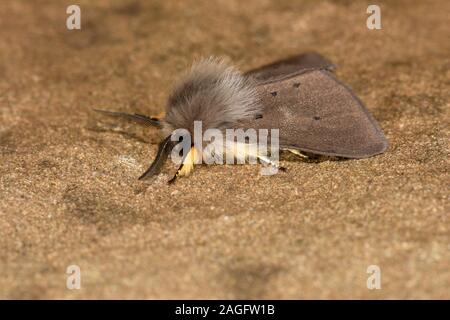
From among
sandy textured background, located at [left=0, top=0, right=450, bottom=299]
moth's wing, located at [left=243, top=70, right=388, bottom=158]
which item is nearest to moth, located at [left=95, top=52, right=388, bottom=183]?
moth's wing, located at [left=243, top=70, right=388, bottom=158]

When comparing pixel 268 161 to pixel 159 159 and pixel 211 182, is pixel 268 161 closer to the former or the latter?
pixel 211 182

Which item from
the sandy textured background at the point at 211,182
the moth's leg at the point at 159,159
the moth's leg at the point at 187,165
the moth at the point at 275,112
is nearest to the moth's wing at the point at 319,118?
the moth at the point at 275,112

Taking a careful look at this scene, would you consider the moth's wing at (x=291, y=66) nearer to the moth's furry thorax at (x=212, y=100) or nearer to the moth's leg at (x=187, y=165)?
the moth's furry thorax at (x=212, y=100)

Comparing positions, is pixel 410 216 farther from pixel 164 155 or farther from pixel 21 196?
pixel 21 196

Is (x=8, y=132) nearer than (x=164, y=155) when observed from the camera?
No

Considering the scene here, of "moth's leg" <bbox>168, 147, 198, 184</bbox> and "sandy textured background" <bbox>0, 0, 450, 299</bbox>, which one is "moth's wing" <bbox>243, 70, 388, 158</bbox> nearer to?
"sandy textured background" <bbox>0, 0, 450, 299</bbox>
